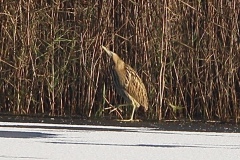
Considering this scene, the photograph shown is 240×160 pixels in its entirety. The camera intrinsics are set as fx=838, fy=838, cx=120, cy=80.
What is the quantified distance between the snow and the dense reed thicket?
232 cm

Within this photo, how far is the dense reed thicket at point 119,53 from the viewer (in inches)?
321

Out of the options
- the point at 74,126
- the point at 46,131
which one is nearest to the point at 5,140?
the point at 46,131

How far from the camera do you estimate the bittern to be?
7891 mm

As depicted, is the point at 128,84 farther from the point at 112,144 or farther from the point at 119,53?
the point at 112,144

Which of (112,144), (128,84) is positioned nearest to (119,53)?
(128,84)

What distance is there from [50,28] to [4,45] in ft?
1.74

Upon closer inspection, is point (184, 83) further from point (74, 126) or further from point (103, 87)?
point (74, 126)

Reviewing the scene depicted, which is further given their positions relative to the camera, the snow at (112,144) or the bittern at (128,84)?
the bittern at (128,84)

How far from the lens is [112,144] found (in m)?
4.81

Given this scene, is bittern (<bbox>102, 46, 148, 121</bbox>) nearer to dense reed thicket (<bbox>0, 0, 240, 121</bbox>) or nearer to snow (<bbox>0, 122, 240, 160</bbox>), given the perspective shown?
dense reed thicket (<bbox>0, 0, 240, 121</bbox>)

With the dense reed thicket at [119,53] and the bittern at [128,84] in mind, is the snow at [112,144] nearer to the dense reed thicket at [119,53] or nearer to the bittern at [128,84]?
the bittern at [128,84]

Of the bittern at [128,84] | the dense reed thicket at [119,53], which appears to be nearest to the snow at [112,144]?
the bittern at [128,84]

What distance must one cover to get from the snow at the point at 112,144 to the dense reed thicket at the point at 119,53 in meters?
2.32

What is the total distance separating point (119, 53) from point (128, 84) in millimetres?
582
